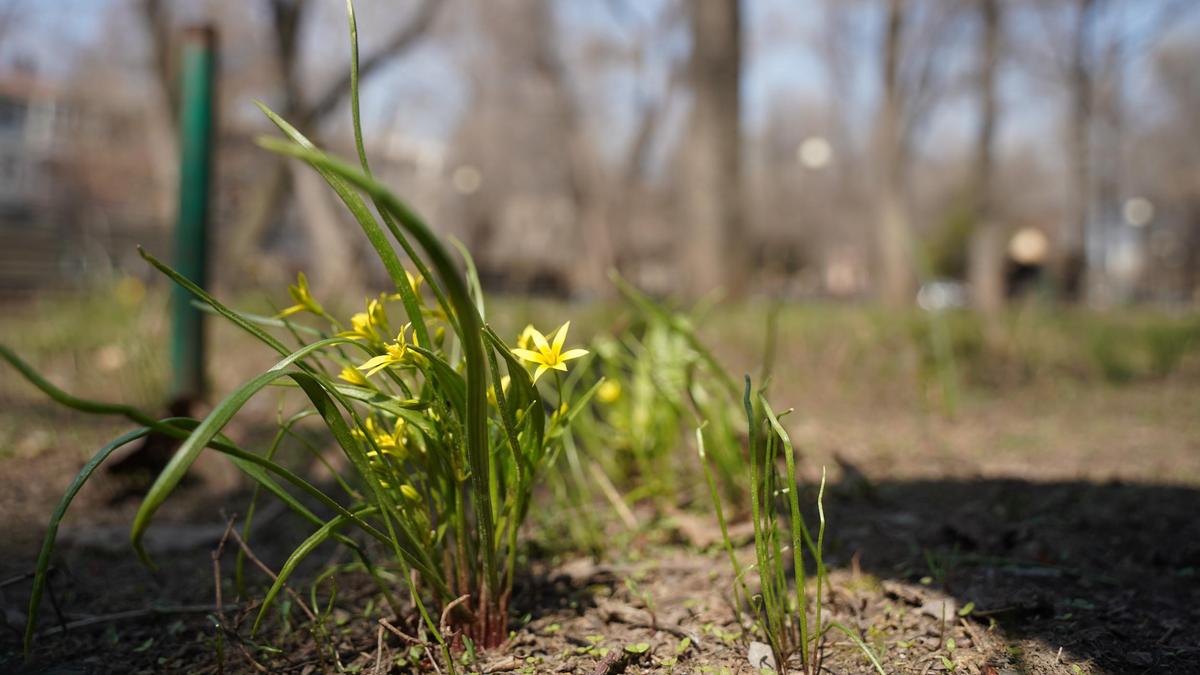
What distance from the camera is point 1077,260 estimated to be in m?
16.7

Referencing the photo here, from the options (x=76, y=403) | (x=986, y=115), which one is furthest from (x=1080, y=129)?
(x=76, y=403)

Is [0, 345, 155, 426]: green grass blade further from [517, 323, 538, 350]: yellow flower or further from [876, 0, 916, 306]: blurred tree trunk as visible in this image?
[876, 0, 916, 306]: blurred tree trunk

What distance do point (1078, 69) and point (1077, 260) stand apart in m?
5.19

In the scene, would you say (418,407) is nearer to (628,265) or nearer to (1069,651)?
(1069,651)

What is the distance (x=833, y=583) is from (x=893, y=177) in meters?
12.2

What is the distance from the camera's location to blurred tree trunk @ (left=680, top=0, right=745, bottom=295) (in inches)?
236

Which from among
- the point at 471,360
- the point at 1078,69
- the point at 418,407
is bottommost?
the point at 418,407

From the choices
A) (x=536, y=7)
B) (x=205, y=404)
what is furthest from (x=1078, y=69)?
(x=205, y=404)

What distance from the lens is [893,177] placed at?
12.6 m

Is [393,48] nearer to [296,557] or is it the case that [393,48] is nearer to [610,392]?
[610,392]

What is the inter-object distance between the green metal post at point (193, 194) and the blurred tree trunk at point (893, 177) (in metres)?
10.00

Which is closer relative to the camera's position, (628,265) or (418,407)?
(418,407)

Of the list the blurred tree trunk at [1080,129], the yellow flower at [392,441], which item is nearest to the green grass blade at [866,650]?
the yellow flower at [392,441]

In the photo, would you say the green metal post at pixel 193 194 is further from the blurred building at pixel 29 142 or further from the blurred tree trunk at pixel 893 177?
the blurred building at pixel 29 142
